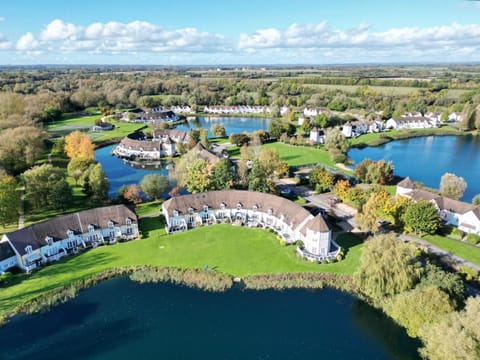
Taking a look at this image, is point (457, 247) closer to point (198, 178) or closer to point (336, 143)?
point (198, 178)

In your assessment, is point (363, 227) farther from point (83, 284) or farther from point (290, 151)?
point (290, 151)

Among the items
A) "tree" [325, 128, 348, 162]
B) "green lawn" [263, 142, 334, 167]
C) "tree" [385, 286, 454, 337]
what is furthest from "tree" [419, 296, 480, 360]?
"tree" [325, 128, 348, 162]

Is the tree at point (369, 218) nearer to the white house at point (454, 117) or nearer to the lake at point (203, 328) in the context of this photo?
the lake at point (203, 328)

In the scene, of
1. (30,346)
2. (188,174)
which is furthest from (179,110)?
(30,346)

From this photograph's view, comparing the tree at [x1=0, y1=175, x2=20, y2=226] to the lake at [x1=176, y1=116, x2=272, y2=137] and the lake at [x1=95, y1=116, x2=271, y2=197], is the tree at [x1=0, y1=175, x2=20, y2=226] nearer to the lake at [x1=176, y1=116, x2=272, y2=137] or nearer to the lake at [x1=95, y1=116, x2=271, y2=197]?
the lake at [x1=95, y1=116, x2=271, y2=197]

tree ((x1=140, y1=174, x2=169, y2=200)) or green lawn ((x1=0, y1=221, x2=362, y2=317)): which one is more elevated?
tree ((x1=140, y1=174, x2=169, y2=200))

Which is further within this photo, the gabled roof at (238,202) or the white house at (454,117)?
the white house at (454,117)

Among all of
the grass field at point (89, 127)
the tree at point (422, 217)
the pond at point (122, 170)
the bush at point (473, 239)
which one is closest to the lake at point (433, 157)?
the bush at point (473, 239)
